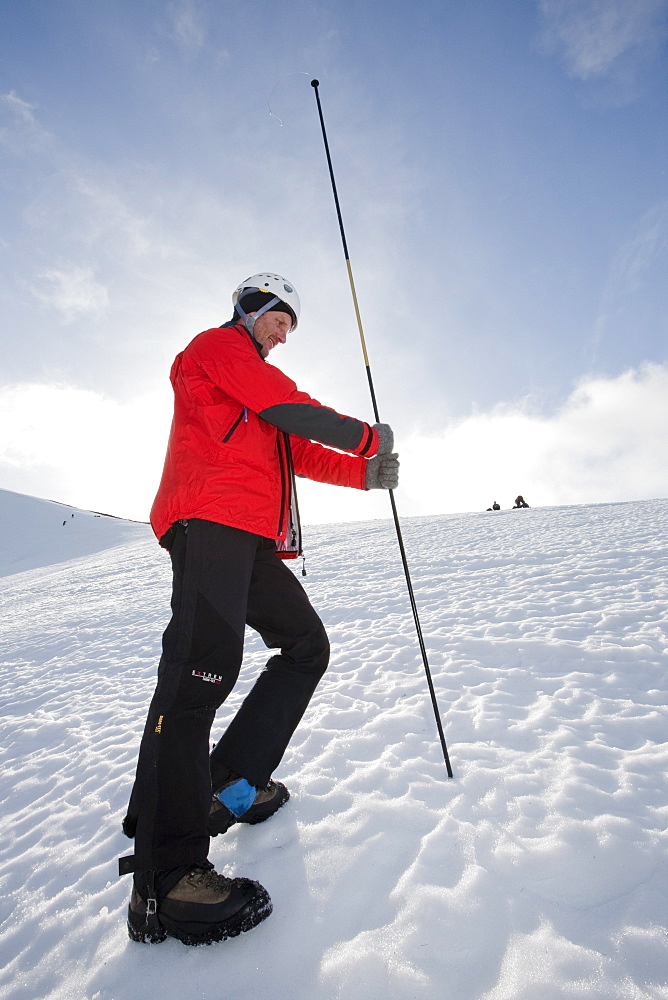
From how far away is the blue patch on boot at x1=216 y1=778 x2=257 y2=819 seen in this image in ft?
7.47

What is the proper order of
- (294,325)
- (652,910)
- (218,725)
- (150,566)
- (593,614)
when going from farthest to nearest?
1. (150,566)
2. (593,614)
3. (218,725)
4. (294,325)
5. (652,910)

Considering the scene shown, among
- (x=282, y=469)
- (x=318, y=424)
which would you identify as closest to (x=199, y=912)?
(x=282, y=469)

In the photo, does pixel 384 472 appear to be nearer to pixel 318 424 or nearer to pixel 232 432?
pixel 318 424

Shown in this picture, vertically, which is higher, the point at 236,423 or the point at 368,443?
the point at 236,423

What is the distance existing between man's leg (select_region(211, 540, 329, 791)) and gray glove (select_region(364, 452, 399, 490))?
731mm

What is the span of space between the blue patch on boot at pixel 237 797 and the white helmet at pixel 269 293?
2.35m

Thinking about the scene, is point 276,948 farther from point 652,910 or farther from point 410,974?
point 652,910

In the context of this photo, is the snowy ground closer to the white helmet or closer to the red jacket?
the red jacket

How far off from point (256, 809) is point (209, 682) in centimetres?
99

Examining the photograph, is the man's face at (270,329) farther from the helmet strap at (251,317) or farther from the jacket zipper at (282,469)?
the jacket zipper at (282,469)

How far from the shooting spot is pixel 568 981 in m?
1.50

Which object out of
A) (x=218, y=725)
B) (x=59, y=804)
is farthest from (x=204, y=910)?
(x=218, y=725)

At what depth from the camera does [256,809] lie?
2.45m

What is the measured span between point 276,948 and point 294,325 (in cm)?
290
